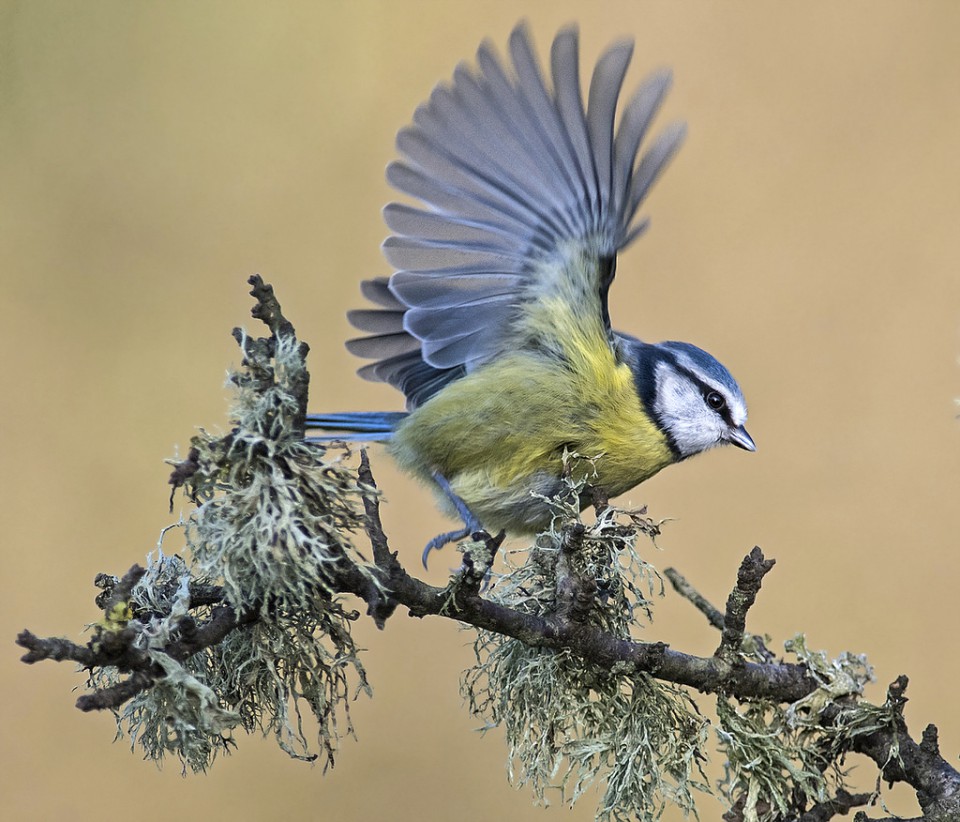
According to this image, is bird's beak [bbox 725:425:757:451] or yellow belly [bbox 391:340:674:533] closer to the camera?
yellow belly [bbox 391:340:674:533]

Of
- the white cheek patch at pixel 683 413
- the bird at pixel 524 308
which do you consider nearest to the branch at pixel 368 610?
the bird at pixel 524 308

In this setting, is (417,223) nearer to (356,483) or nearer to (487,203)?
(487,203)

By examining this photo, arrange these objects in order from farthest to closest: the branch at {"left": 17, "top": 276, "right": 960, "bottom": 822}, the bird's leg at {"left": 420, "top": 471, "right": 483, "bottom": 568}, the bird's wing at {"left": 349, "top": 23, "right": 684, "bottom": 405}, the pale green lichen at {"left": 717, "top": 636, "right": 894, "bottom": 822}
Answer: the bird's leg at {"left": 420, "top": 471, "right": 483, "bottom": 568}, the bird's wing at {"left": 349, "top": 23, "right": 684, "bottom": 405}, the pale green lichen at {"left": 717, "top": 636, "right": 894, "bottom": 822}, the branch at {"left": 17, "top": 276, "right": 960, "bottom": 822}

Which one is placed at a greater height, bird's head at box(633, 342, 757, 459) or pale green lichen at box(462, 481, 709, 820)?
bird's head at box(633, 342, 757, 459)

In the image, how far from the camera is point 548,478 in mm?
959

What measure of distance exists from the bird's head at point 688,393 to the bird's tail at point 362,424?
0.83 feet

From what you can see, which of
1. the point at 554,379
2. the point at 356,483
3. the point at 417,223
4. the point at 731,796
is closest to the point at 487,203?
the point at 417,223

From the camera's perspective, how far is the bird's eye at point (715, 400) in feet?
3.40

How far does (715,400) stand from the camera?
1.04 m

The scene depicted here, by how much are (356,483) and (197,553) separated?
0.10 m

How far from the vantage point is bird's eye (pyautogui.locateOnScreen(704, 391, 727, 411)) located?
3.40 feet

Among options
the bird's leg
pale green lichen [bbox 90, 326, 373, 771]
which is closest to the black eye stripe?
the bird's leg

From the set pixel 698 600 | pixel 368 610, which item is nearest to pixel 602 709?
pixel 698 600

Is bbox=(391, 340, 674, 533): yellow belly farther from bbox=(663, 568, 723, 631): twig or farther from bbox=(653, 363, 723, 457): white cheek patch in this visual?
bbox=(663, 568, 723, 631): twig
